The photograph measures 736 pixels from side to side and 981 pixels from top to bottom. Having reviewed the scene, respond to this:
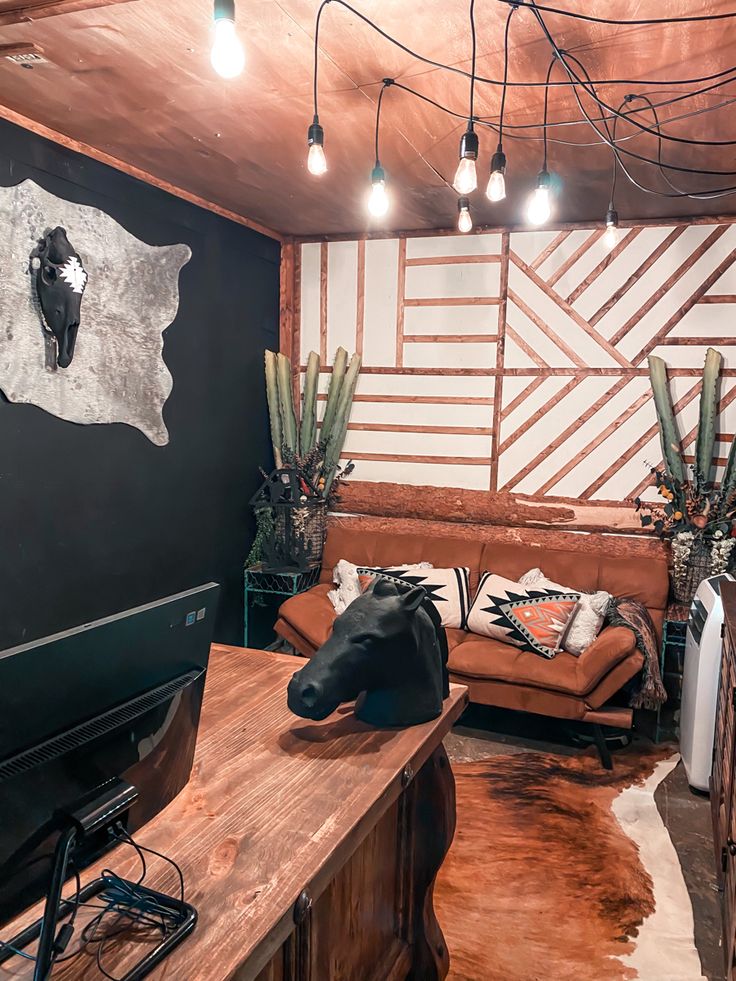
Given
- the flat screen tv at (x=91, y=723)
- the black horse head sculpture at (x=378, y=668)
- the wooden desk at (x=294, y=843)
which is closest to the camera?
the flat screen tv at (x=91, y=723)

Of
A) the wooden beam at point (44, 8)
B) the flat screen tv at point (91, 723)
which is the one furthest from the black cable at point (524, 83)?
the flat screen tv at point (91, 723)

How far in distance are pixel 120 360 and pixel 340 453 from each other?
1869 mm

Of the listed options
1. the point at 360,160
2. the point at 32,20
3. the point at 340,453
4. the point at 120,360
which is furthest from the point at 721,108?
the point at 340,453

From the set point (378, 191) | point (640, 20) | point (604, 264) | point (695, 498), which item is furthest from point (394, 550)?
point (640, 20)

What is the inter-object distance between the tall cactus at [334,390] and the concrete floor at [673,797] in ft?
6.55

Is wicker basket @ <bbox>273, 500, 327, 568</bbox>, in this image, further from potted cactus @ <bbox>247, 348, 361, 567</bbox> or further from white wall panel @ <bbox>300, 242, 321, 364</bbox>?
white wall panel @ <bbox>300, 242, 321, 364</bbox>

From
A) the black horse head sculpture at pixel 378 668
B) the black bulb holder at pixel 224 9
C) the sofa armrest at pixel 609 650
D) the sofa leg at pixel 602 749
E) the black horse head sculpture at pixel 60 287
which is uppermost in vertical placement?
the black bulb holder at pixel 224 9

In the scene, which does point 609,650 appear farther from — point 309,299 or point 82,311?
point 309,299

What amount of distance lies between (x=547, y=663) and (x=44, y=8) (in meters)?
3.27

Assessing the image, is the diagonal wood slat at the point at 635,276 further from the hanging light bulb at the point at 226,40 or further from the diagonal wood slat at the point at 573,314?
the hanging light bulb at the point at 226,40

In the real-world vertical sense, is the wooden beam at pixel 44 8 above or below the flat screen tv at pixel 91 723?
above

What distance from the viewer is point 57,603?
10.7 ft

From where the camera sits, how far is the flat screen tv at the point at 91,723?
0.96 meters

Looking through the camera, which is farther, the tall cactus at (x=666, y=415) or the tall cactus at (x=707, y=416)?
the tall cactus at (x=666, y=415)
